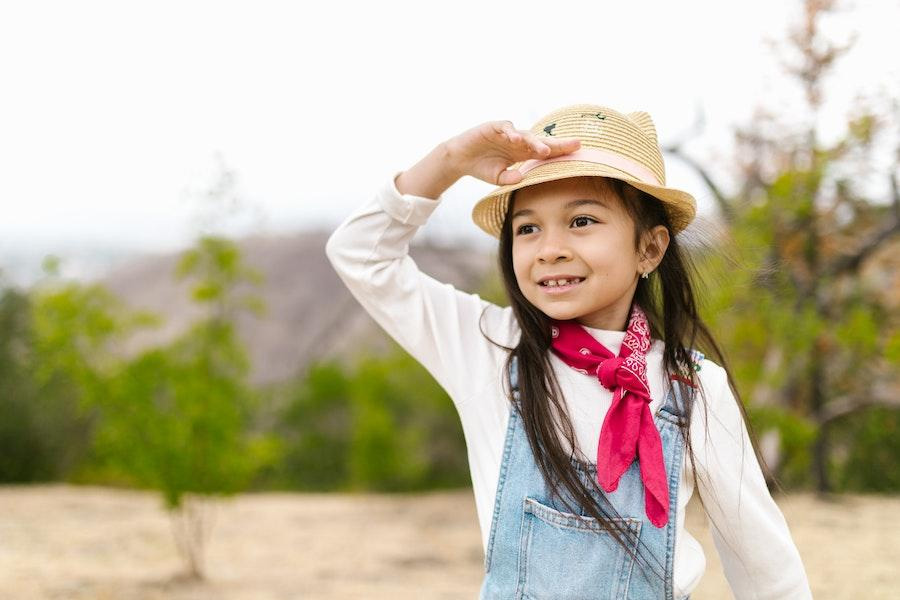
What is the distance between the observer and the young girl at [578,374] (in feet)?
4.71

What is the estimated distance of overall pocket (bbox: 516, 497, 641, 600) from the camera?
4.64 ft

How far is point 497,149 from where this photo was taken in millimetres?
1522

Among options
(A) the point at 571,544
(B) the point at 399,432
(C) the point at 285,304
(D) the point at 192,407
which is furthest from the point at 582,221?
(C) the point at 285,304

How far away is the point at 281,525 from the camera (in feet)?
23.8

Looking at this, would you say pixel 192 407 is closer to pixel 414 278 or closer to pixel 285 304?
pixel 414 278

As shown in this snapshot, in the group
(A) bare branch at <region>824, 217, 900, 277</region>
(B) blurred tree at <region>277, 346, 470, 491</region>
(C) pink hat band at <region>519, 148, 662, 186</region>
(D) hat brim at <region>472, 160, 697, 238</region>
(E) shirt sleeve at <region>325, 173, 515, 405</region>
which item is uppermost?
(C) pink hat band at <region>519, 148, 662, 186</region>

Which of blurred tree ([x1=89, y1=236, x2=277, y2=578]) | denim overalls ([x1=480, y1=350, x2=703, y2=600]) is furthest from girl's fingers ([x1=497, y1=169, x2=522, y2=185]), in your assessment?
blurred tree ([x1=89, y1=236, x2=277, y2=578])

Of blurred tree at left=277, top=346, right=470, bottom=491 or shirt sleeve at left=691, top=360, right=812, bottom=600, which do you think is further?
blurred tree at left=277, top=346, right=470, bottom=491

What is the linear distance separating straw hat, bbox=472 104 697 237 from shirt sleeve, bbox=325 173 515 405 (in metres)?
0.18

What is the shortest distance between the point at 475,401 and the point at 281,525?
6.10 m

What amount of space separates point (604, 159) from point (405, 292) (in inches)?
17.5

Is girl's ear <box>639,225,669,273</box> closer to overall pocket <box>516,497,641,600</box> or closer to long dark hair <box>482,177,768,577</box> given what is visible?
long dark hair <box>482,177,768,577</box>

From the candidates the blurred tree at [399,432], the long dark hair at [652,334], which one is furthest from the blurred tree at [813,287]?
the long dark hair at [652,334]

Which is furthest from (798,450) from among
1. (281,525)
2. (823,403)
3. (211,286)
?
(211,286)
